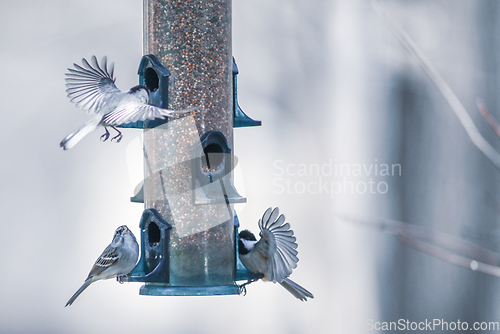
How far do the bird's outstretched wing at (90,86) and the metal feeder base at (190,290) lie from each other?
1.22 metres

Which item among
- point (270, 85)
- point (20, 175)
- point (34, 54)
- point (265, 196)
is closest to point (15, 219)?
point (20, 175)

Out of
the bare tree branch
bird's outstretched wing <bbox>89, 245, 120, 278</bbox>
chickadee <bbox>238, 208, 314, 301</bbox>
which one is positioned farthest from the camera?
bird's outstretched wing <bbox>89, 245, 120, 278</bbox>

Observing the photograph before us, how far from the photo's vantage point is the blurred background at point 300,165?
7594mm

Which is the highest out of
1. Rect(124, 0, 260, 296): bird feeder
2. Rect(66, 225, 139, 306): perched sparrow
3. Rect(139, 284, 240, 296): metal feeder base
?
Rect(124, 0, 260, 296): bird feeder

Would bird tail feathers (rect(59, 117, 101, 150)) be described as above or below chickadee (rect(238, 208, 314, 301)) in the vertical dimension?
above

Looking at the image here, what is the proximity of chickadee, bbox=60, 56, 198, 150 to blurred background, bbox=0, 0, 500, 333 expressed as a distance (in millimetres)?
3450

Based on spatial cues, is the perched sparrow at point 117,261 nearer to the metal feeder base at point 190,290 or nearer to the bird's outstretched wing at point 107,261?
the bird's outstretched wing at point 107,261

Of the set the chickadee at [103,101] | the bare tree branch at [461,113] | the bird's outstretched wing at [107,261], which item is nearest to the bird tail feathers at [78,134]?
the chickadee at [103,101]

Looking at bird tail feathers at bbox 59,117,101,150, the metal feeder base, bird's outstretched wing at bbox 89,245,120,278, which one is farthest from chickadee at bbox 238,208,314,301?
bird tail feathers at bbox 59,117,101,150

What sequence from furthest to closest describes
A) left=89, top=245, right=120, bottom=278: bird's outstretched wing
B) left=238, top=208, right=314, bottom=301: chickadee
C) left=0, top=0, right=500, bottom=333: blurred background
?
left=0, top=0, right=500, bottom=333: blurred background, left=89, top=245, right=120, bottom=278: bird's outstretched wing, left=238, top=208, right=314, bottom=301: chickadee

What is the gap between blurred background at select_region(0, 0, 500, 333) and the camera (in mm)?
7594

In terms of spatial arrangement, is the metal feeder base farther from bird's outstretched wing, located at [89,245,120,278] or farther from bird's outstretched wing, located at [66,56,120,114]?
bird's outstretched wing, located at [66,56,120,114]

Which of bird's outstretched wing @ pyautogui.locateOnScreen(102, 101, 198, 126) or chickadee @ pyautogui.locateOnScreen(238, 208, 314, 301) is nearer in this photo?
bird's outstretched wing @ pyautogui.locateOnScreen(102, 101, 198, 126)

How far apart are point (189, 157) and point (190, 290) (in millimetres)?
888
